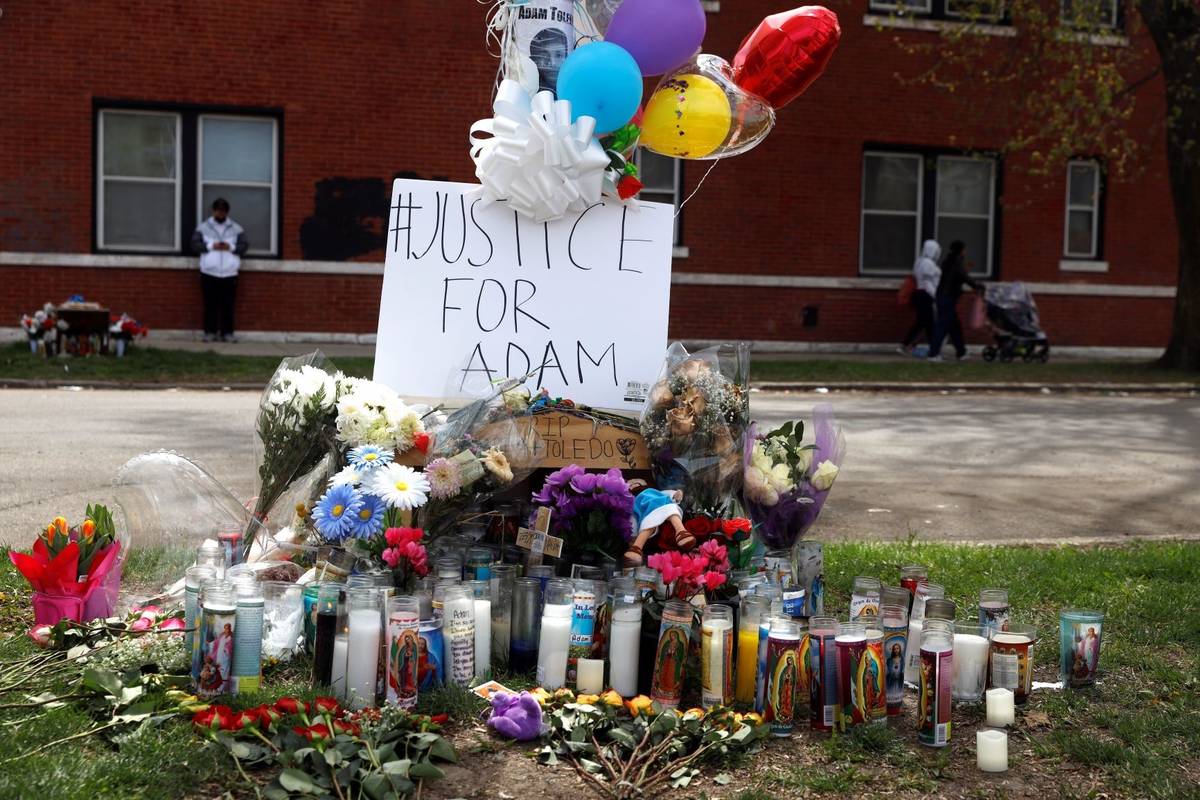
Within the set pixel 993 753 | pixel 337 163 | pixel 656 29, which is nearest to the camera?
pixel 993 753

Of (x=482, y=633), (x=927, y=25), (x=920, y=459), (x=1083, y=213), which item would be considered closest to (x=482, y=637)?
(x=482, y=633)

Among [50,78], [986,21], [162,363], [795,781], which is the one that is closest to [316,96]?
[50,78]

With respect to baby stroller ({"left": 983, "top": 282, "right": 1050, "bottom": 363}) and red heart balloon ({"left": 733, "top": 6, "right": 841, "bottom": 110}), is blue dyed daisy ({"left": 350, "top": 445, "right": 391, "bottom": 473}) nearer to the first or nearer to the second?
red heart balloon ({"left": 733, "top": 6, "right": 841, "bottom": 110})

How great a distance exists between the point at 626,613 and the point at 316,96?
1510 cm

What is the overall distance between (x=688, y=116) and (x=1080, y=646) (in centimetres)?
233

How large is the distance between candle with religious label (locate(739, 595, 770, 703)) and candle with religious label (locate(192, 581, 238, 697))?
147 cm

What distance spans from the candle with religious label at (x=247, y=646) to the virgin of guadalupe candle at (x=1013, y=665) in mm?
2195

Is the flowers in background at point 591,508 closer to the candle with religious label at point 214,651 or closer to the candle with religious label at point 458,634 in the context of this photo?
the candle with religious label at point 458,634

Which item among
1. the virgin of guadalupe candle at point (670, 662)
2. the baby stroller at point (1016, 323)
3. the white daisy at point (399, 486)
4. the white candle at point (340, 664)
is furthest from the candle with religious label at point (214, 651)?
the baby stroller at point (1016, 323)

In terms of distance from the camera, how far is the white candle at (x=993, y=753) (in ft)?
11.5

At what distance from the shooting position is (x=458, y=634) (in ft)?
12.9

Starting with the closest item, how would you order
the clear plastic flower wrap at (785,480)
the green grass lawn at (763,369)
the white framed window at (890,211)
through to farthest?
the clear plastic flower wrap at (785,480), the green grass lawn at (763,369), the white framed window at (890,211)

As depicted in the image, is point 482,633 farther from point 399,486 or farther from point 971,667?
point 971,667

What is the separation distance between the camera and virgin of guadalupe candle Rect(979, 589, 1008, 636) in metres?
4.21
